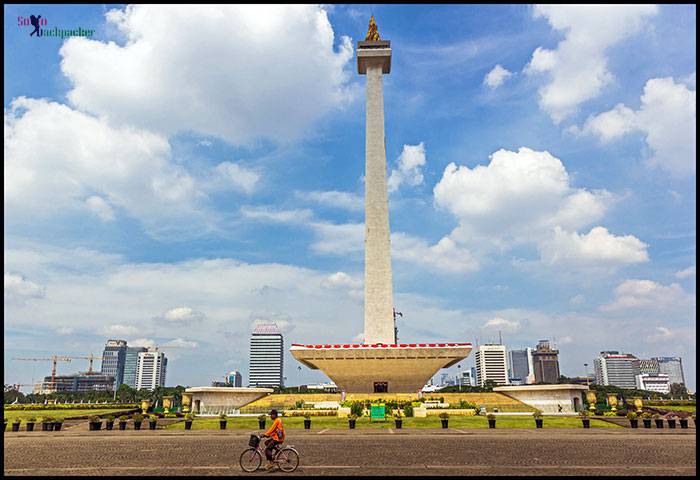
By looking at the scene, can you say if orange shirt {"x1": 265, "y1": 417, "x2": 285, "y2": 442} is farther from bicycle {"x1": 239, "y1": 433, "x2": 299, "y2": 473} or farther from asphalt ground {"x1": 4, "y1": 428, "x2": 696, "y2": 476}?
asphalt ground {"x1": 4, "y1": 428, "x2": 696, "y2": 476}

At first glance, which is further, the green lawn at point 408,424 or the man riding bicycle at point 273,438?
the green lawn at point 408,424

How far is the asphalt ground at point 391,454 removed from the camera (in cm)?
1249

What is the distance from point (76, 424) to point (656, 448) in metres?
32.2

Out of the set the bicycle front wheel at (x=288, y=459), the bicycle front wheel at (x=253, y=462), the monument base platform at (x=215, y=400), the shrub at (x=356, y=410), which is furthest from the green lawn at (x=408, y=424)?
the bicycle front wheel at (x=253, y=462)

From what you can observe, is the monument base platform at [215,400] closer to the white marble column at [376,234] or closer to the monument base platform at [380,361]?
the monument base platform at [380,361]

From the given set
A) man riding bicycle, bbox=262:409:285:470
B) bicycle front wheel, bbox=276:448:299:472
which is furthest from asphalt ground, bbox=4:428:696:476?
man riding bicycle, bbox=262:409:285:470

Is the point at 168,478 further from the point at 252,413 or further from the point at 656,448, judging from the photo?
the point at 252,413

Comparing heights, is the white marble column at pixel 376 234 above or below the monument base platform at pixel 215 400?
above

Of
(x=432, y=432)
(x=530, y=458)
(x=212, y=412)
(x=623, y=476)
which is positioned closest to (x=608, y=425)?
(x=432, y=432)

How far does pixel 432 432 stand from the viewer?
23.0m

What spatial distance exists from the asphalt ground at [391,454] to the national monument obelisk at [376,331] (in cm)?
2107

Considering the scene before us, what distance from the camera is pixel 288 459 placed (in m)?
12.9

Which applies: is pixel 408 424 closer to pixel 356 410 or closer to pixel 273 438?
pixel 356 410

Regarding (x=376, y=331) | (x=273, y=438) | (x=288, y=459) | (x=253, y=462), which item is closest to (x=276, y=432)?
(x=273, y=438)
